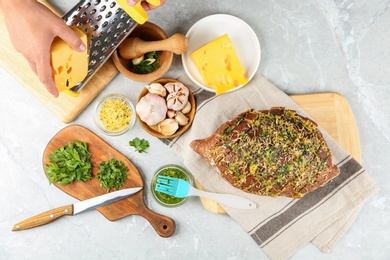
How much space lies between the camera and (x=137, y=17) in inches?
56.4

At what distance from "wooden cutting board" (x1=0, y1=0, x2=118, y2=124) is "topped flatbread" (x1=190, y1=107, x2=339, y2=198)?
44cm

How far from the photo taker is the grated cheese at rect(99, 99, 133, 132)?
1745 mm

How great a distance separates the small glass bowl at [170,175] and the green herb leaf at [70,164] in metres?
0.23

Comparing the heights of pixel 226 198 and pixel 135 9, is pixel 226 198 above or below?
below

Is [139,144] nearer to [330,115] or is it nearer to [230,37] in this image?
[230,37]

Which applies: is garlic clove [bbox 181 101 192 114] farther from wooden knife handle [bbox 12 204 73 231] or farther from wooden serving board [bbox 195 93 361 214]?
wooden knife handle [bbox 12 204 73 231]

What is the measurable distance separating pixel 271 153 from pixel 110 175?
57 cm

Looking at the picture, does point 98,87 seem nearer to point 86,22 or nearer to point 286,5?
point 86,22

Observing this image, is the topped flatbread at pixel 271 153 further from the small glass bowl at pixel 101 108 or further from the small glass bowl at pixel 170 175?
the small glass bowl at pixel 101 108

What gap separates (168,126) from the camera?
1.69m

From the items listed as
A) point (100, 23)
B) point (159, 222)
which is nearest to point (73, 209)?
point (159, 222)

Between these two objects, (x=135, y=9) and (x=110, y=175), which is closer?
(x=135, y=9)

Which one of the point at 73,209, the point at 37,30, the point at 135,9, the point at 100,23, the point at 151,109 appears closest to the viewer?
the point at 37,30

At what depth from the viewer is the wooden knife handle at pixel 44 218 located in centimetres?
177
